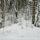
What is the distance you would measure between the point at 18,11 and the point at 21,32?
28.9 inches

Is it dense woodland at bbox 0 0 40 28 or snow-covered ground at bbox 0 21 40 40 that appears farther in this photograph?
dense woodland at bbox 0 0 40 28

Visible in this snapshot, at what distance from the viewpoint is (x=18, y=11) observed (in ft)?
11.7

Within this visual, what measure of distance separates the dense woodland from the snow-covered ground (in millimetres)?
153

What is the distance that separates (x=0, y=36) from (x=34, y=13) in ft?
4.02

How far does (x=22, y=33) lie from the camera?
10.2 feet

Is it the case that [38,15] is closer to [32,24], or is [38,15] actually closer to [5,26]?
[32,24]

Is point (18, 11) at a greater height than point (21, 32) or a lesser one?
greater

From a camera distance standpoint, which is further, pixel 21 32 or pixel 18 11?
pixel 18 11

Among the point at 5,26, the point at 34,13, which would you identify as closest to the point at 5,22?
the point at 5,26

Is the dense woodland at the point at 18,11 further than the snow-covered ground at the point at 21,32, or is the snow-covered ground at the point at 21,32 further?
the dense woodland at the point at 18,11

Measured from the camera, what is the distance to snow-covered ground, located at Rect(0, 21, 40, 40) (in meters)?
2.90

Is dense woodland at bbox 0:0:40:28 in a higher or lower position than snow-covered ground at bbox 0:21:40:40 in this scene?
higher

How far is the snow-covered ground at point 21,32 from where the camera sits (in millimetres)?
2900

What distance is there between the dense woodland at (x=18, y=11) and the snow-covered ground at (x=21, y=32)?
153 mm
